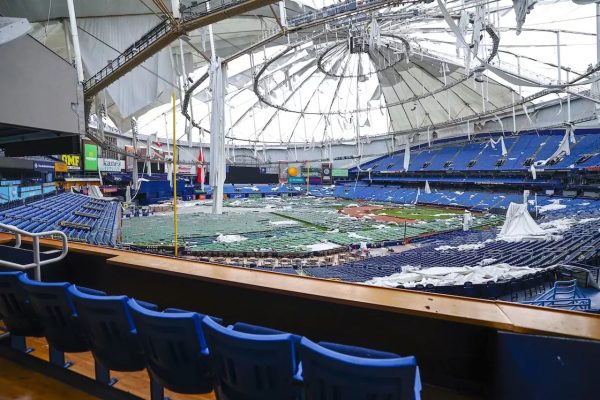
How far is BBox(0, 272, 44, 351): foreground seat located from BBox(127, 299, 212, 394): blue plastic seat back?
4.26 feet

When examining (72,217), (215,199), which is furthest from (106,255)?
(72,217)

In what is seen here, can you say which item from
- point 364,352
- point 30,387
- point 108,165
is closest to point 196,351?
point 364,352

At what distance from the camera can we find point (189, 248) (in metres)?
15.5

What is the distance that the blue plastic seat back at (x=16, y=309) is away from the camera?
8.75 feet

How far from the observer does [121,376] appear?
8.82 feet

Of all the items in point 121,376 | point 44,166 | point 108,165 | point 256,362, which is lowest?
point 121,376

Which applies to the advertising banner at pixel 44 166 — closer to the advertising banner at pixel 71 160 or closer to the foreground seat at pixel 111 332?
the advertising banner at pixel 71 160

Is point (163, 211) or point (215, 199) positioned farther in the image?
point (163, 211)

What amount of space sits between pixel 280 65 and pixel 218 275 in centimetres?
2887

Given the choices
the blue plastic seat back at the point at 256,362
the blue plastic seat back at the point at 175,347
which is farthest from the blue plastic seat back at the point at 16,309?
the blue plastic seat back at the point at 256,362

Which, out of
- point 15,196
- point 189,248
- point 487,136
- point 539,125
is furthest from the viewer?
point 487,136

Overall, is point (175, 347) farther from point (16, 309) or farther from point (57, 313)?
point (16, 309)

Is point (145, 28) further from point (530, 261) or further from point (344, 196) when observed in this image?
point (344, 196)

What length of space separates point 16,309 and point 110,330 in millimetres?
1210
